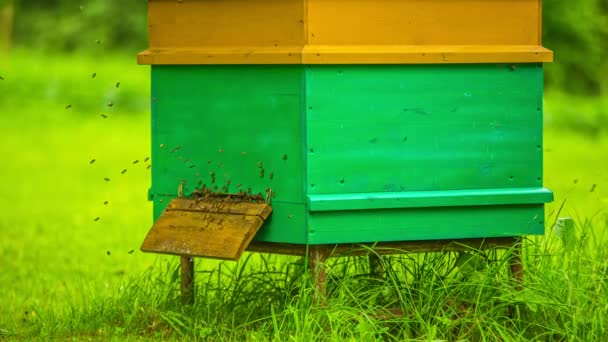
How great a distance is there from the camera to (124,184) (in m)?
12.5

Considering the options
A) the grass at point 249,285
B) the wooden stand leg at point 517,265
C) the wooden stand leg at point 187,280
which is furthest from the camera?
the wooden stand leg at point 187,280

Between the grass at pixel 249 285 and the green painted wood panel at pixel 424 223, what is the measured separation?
0.44 feet

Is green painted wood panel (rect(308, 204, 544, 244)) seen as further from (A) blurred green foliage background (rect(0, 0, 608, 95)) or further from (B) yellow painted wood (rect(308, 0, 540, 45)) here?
(A) blurred green foliage background (rect(0, 0, 608, 95))

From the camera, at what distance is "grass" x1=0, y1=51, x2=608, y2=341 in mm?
4633

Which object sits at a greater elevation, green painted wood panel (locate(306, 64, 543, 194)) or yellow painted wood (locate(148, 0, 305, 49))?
yellow painted wood (locate(148, 0, 305, 49))

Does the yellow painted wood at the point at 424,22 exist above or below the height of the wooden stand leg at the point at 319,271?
above

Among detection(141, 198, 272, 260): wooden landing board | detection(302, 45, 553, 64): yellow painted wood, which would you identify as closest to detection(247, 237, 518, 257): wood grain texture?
detection(141, 198, 272, 260): wooden landing board

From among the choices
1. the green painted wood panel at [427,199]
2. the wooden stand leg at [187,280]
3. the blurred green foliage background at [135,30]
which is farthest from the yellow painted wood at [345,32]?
the blurred green foliage background at [135,30]

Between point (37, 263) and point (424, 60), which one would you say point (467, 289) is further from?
point (37, 263)

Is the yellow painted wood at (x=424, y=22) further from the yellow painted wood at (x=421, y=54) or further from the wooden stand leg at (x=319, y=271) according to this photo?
the wooden stand leg at (x=319, y=271)

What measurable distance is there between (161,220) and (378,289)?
1.04 meters

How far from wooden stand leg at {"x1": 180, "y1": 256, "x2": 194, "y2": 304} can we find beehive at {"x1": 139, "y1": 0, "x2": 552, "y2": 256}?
420mm

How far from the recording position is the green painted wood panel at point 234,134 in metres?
4.61

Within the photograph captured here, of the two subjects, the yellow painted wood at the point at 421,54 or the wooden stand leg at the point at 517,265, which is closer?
the yellow painted wood at the point at 421,54
